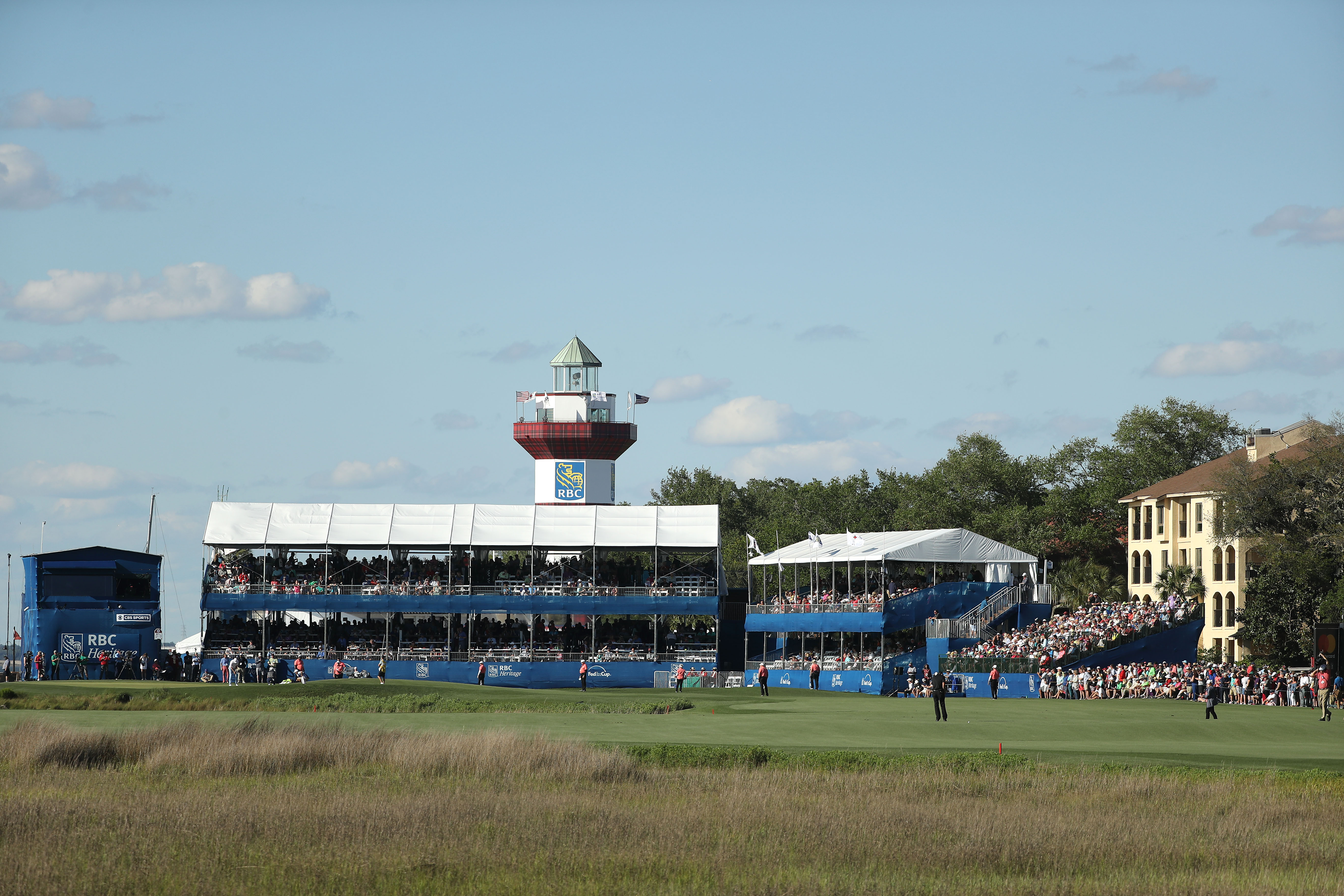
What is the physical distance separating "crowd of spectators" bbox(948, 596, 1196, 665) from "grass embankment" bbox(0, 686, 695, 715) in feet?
46.8

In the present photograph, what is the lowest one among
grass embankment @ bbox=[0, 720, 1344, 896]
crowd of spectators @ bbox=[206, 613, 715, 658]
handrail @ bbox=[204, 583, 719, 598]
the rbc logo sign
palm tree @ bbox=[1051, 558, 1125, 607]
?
grass embankment @ bbox=[0, 720, 1344, 896]

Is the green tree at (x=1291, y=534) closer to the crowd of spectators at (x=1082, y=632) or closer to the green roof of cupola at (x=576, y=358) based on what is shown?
the crowd of spectators at (x=1082, y=632)

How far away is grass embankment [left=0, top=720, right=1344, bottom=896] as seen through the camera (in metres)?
21.2

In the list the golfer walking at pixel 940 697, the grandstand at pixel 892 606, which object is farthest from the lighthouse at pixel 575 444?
the golfer walking at pixel 940 697

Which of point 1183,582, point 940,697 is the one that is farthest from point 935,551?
point 940,697

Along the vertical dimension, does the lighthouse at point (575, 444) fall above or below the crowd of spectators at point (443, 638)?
above

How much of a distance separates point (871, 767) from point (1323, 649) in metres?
25.9

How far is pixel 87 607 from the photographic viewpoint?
64.9m

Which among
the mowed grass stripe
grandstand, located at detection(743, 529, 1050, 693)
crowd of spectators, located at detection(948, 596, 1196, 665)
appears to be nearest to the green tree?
crowd of spectators, located at detection(948, 596, 1196, 665)

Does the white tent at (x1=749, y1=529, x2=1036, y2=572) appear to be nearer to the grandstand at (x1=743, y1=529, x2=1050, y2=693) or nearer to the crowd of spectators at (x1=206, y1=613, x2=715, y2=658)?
the grandstand at (x1=743, y1=529, x2=1050, y2=693)

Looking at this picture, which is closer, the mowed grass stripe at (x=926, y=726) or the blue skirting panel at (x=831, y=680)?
the mowed grass stripe at (x=926, y=726)

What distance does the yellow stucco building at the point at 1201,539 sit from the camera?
229 ft

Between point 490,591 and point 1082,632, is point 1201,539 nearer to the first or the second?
point 1082,632

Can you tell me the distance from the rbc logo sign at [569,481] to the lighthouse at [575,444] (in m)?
0.02
